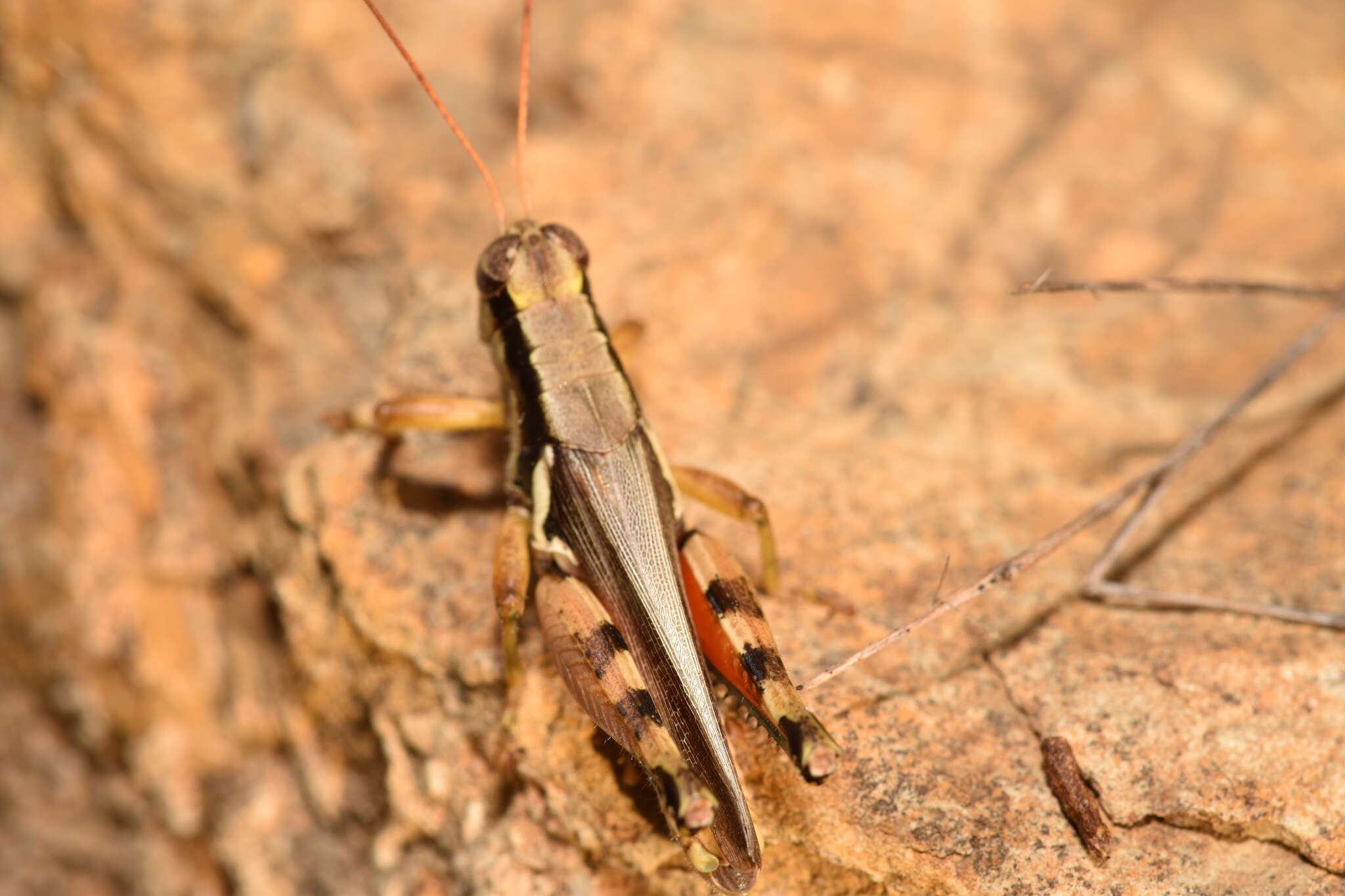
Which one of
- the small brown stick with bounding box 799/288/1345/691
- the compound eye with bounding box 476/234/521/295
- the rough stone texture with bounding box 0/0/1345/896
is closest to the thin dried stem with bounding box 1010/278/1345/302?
the small brown stick with bounding box 799/288/1345/691

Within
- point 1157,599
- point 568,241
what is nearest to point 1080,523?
point 1157,599

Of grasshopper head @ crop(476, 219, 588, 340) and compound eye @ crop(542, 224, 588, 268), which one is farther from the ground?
compound eye @ crop(542, 224, 588, 268)

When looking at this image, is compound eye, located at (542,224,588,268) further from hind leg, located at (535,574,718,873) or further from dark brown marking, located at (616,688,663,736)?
dark brown marking, located at (616,688,663,736)

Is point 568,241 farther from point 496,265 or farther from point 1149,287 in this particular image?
point 1149,287

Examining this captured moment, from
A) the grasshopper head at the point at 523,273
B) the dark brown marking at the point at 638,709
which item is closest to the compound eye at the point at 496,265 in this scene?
the grasshopper head at the point at 523,273

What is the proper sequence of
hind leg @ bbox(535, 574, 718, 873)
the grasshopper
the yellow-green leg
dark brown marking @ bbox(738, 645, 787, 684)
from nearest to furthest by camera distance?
hind leg @ bbox(535, 574, 718, 873) → the grasshopper → dark brown marking @ bbox(738, 645, 787, 684) → the yellow-green leg
